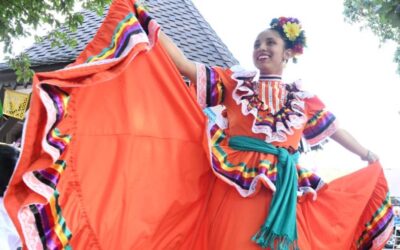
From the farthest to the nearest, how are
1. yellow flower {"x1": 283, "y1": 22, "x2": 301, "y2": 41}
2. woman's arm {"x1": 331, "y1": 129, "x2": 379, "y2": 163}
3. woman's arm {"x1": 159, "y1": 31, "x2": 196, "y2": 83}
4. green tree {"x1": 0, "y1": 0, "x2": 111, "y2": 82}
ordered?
green tree {"x1": 0, "y1": 0, "x2": 111, "y2": 82}, woman's arm {"x1": 331, "y1": 129, "x2": 379, "y2": 163}, yellow flower {"x1": 283, "y1": 22, "x2": 301, "y2": 41}, woman's arm {"x1": 159, "y1": 31, "x2": 196, "y2": 83}

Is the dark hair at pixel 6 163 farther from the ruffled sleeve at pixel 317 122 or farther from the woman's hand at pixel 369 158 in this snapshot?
the woman's hand at pixel 369 158

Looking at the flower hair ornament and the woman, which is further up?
the flower hair ornament

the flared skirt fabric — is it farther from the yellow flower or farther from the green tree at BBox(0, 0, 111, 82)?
the green tree at BBox(0, 0, 111, 82)

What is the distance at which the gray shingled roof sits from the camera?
7105mm

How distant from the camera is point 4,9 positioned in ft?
14.1

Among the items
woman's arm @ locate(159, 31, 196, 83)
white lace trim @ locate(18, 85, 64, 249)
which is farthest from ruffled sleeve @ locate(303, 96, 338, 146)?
white lace trim @ locate(18, 85, 64, 249)

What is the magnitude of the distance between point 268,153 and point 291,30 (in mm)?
672

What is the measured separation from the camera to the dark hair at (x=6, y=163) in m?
2.31

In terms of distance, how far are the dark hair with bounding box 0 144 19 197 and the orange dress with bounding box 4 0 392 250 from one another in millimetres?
576

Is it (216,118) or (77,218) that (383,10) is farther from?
(77,218)

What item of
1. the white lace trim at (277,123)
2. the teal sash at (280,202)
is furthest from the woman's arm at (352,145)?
the teal sash at (280,202)

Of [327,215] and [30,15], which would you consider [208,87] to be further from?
[30,15]

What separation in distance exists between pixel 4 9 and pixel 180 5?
4751mm

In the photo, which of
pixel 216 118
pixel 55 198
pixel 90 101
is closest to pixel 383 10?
pixel 216 118
